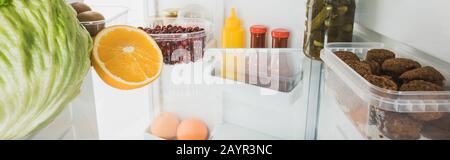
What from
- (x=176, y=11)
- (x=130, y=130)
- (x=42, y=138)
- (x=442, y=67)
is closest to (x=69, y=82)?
(x=42, y=138)

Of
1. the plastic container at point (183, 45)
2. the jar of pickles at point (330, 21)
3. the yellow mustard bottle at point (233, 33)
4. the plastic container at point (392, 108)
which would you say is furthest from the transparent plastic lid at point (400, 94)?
the yellow mustard bottle at point (233, 33)

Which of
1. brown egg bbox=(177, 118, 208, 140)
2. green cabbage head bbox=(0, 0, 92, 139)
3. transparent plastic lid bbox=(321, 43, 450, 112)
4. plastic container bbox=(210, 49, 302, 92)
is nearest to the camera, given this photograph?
green cabbage head bbox=(0, 0, 92, 139)

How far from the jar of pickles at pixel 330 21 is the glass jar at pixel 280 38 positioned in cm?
15

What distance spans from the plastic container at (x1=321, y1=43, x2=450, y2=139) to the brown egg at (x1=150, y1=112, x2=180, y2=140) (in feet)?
1.18

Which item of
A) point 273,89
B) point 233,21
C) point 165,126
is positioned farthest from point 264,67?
point 165,126

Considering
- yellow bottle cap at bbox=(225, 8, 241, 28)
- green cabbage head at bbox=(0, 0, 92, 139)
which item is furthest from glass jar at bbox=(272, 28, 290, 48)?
green cabbage head at bbox=(0, 0, 92, 139)

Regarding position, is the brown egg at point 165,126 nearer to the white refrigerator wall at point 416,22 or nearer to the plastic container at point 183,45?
the plastic container at point 183,45

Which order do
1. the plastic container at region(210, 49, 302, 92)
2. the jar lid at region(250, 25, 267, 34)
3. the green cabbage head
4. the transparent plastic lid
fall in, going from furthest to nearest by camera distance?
the jar lid at region(250, 25, 267, 34)
the plastic container at region(210, 49, 302, 92)
the transparent plastic lid
the green cabbage head

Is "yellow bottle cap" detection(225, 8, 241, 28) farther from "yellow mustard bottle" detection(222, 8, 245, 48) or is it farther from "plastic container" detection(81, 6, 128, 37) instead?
"plastic container" detection(81, 6, 128, 37)

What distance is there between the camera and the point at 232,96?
3.06 feet

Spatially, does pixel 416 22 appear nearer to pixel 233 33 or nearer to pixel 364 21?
pixel 364 21

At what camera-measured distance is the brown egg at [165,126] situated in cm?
75

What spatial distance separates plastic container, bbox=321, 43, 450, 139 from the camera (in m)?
0.44
